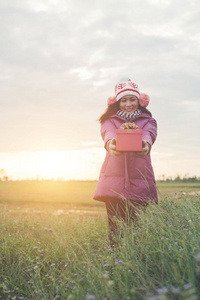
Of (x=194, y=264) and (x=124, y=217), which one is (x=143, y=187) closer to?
(x=124, y=217)

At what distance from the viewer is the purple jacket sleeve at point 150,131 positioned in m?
4.64

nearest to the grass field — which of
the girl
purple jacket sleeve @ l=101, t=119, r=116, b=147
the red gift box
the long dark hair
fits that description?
the girl

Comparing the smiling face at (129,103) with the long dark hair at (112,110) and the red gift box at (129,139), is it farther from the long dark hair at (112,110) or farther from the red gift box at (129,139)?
the red gift box at (129,139)

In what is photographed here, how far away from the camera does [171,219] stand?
4.23m

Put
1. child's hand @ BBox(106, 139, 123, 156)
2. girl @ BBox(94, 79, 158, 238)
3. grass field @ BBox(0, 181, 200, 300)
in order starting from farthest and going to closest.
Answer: girl @ BBox(94, 79, 158, 238)
child's hand @ BBox(106, 139, 123, 156)
grass field @ BBox(0, 181, 200, 300)

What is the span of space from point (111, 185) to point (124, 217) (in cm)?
60

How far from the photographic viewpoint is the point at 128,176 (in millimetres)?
4652

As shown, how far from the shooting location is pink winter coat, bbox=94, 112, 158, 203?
4.62 meters

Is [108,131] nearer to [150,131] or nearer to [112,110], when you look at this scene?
[112,110]

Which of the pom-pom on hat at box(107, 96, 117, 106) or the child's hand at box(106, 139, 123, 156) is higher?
the pom-pom on hat at box(107, 96, 117, 106)

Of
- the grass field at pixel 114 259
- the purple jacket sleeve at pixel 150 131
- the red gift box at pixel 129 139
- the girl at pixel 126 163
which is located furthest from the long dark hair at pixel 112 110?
the grass field at pixel 114 259

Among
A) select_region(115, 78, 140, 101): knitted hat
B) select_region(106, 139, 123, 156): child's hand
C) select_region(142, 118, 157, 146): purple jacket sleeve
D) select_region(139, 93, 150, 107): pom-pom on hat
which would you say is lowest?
select_region(106, 139, 123, 156): child's hand

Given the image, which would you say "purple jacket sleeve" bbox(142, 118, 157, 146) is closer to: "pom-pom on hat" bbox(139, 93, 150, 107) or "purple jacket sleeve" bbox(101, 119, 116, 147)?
"pom-pom on hat" bbox(139, 93, 150, 107)

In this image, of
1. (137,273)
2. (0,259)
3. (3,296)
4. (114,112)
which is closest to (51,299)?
(3,296)
